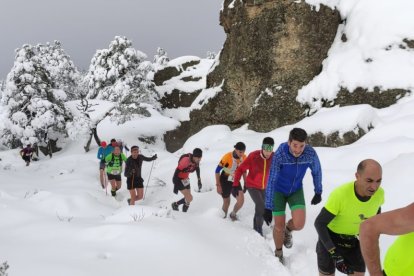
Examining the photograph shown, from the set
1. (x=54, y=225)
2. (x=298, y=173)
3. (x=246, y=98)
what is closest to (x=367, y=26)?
(x=246, y=98)

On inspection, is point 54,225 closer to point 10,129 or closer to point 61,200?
point 61,200

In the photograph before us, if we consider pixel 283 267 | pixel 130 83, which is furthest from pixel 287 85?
pixel 130 83

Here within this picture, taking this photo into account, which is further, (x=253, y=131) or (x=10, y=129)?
(x=10, y=129)

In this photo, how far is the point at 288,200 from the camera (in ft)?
20.7

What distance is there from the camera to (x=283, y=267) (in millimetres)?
6121

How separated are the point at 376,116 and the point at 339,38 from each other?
7246mm

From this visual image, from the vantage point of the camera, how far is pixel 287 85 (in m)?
18.8

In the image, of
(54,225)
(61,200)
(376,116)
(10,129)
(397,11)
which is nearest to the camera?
(54,225)

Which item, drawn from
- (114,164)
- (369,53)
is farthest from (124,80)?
(369,53)

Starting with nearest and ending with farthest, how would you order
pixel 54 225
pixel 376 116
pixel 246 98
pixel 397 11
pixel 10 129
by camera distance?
pixel 54 225, pixel 376 116, pixel 397 11, pixel 246 98, pixel 10 129

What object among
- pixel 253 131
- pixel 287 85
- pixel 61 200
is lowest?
pixel 61 200

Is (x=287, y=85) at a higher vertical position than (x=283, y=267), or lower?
higher

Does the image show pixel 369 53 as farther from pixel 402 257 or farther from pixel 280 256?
pixel 402 257

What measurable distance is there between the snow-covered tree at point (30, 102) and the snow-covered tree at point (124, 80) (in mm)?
4797
